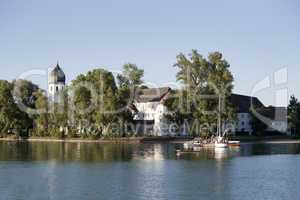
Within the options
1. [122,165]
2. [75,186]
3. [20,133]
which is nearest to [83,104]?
[20,133]

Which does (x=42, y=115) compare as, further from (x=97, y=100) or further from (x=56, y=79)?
(x=56, y=79)

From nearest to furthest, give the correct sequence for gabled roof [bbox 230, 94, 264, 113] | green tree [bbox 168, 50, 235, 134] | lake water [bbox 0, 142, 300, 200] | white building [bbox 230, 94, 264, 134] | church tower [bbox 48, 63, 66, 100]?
1. lake water [bbox 0, 142, 300, 200]
2. green tree [bbox 168, 50, 235, 134]
3. white building [bbox 230, 94, 264, 134]
4. gabled roof [bbox 230, 94, 264, 113]
5. church tower [bbox 48, 63, 66, 100]

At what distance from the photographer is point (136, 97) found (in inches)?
4013

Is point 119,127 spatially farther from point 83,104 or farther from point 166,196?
point 166,196

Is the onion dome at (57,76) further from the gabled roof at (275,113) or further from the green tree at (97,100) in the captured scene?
the gabled roof at (275,113)

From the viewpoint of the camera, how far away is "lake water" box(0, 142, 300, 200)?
111 feet

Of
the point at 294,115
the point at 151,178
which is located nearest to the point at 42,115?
the point at 294,115

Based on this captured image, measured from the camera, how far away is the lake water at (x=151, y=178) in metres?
34.0

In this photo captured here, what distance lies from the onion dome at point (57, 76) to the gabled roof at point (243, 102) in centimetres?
4499

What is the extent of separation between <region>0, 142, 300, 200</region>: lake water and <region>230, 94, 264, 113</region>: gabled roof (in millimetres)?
59465

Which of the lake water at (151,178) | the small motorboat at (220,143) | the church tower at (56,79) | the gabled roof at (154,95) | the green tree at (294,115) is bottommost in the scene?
the lake water at (151,178)

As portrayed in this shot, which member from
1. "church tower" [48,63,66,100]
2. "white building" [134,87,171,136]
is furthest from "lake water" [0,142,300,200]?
"church tower" [48,63,66,100]

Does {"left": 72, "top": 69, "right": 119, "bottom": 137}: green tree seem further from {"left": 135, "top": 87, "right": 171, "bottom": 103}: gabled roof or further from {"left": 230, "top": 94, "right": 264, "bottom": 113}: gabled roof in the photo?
{"left": 230, "top": 94, "right": 264, "bottom": 113}: gabled roof

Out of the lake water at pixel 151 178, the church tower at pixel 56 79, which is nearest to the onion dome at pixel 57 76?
the church tower at pixel 56 79
